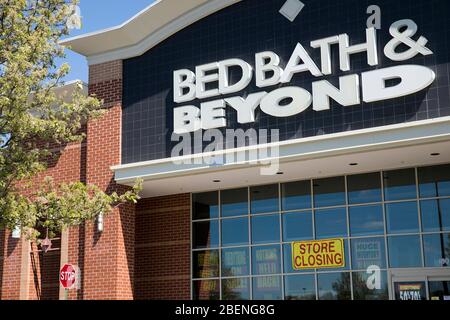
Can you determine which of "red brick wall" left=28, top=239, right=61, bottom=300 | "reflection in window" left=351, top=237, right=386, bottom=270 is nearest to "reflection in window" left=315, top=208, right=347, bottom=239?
"reflection in window" left=351, top=237, right=386, bottom=270

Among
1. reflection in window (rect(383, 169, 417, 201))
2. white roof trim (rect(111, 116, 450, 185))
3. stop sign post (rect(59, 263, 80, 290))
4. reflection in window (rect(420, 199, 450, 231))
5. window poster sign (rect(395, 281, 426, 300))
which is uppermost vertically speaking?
white roof trim (rect(111, 116, 450, 185))

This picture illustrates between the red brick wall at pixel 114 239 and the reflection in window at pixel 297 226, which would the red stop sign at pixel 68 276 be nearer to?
the red brick wall at pixel 114 239

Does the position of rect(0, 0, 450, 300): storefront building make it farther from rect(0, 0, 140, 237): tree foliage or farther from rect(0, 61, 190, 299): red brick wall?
rect(0, 0, 140, 237): tree foliage

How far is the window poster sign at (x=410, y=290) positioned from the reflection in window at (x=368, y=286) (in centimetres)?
32

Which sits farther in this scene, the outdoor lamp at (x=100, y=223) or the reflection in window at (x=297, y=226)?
the outdoor lamp at (x=100, y=223)

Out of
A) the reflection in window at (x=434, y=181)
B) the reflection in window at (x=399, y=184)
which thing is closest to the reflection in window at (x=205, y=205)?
the reflection in window at (x=399, y=184)

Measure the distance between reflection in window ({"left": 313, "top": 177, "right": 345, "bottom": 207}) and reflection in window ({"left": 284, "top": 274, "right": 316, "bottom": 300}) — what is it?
201 centimetres

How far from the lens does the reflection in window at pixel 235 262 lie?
60.0 feet

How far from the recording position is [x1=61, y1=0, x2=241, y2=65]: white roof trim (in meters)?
18.3

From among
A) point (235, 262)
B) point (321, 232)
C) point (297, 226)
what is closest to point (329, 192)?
point (321, 232)

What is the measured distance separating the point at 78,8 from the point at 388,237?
30.8ft

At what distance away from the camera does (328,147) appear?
15.5m

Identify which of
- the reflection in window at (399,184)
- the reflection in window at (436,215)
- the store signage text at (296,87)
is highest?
the store signage text at (296,87)

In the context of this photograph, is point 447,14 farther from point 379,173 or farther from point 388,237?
point 388,237
